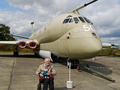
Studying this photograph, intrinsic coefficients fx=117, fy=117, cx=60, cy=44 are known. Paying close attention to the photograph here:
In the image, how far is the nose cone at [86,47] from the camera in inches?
249

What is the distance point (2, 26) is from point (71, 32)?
62.4 meters

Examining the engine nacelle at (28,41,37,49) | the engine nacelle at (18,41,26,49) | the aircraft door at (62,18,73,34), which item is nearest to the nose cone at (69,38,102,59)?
the aircraft door at (62,18,73,34)

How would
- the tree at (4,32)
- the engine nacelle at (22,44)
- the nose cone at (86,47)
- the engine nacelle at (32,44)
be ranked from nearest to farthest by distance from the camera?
the nose cone at (86,47) → the engine nacelle at (22,44) → the engine nacelle at (32,44) → the tree at (4,32)

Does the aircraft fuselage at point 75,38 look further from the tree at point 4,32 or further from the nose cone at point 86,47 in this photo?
the tree at point 4,32

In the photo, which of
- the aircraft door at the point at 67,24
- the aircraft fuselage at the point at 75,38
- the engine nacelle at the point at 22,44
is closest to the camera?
the aircraft fuselage at the point at 75,38

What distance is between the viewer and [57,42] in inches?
361

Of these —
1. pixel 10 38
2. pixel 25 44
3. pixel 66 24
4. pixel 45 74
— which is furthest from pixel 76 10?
pixel 10 38

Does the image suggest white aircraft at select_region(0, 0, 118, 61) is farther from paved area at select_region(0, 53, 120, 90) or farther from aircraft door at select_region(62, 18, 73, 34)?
paved area at select_region(0, 53, 120, 90)

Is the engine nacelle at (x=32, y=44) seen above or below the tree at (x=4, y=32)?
below

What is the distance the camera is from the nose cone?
632 centimetres

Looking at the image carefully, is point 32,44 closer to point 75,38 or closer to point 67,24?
point 67,24

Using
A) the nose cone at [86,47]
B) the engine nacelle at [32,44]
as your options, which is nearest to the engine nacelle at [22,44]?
the engine nacelle at [32,44]

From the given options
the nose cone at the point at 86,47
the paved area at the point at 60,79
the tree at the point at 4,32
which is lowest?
the paved area at the point at 60,79

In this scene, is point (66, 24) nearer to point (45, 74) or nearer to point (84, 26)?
point (84, 26)
